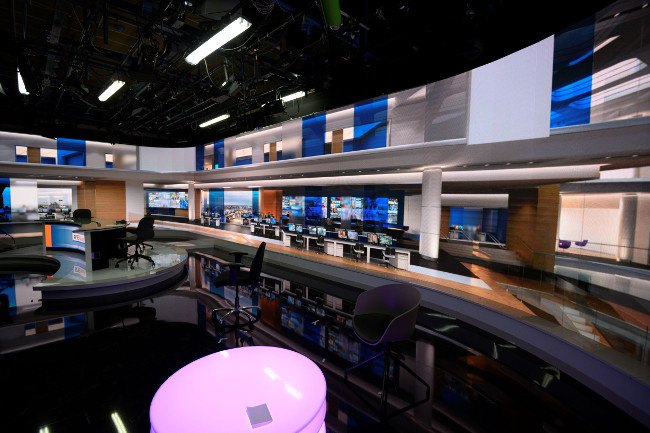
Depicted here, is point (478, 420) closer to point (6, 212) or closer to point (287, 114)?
point (287, 114)

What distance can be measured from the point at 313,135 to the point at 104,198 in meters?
11.4

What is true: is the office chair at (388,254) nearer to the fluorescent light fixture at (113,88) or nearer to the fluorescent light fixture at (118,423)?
the fluorescent light fixture at (118,423)

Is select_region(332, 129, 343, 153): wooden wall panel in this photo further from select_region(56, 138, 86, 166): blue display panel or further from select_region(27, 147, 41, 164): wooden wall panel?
select_region(27, 147, 41, 164): wooden wall panel

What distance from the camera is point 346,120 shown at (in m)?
7.32

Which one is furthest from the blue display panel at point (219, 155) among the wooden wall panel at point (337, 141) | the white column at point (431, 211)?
the white column at point (431, 211)

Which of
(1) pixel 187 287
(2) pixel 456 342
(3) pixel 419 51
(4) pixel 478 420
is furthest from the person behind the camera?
(1) pixel 187 287

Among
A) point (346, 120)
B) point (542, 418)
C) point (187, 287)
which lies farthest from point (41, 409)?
point (346, 120)

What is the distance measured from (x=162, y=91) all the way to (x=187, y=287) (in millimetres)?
4546

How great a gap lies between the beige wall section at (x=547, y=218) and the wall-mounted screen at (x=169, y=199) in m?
16.8

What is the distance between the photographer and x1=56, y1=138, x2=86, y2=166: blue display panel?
10.5 metres

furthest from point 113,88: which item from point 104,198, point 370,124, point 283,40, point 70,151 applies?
point 104,198

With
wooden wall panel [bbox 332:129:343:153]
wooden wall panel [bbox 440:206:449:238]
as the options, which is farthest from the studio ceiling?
wooden wall panel [bbox 440:206:449:238]

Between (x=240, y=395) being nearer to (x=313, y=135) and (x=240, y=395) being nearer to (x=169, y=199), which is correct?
(x=313, y=135)

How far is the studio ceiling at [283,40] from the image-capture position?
3.19m
